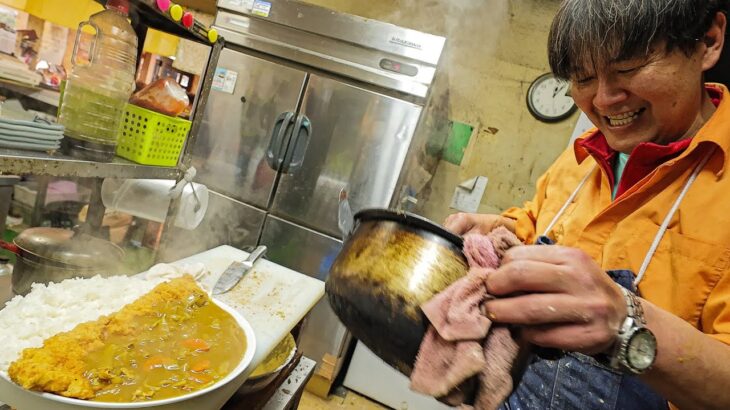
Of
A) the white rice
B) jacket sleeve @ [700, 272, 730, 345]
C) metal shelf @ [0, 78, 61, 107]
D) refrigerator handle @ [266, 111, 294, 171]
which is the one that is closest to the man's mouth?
jacket sleeve @ [700, 272, 730, 345]

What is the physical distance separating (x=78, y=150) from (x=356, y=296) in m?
1.32

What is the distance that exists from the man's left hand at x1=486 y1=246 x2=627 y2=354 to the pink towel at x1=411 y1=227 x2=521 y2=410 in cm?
3

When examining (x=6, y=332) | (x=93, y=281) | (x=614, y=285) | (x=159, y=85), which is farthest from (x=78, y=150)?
(x=614, y=285)

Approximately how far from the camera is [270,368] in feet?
4.41

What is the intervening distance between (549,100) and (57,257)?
351 centimetres

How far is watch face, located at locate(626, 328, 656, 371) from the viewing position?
2.18 ft

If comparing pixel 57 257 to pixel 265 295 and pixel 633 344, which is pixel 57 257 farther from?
pixel 633 344

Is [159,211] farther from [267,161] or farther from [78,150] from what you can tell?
[267,161]

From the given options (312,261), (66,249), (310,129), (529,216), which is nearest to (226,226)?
(312,261)

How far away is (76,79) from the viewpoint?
1464 millimetres

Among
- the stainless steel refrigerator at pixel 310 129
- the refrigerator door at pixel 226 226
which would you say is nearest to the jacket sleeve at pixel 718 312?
the stainless steel refrigerator at pixel 310 129

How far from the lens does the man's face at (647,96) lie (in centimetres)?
101

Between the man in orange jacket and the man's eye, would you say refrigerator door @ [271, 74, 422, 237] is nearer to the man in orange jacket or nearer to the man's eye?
the man in orange jacket

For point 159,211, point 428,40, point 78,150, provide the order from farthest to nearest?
point 428,40 < point 159,211 < point 78,150
